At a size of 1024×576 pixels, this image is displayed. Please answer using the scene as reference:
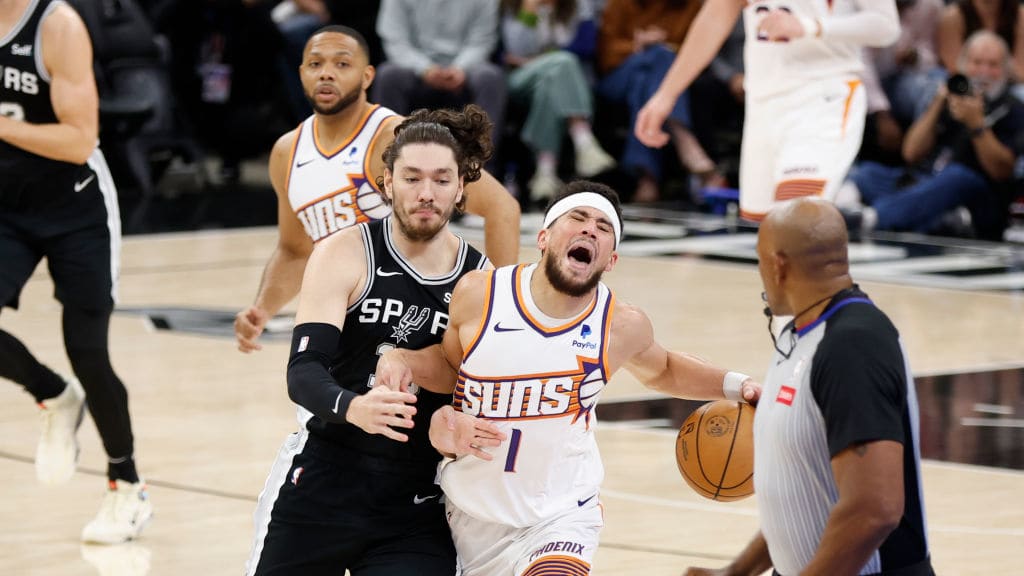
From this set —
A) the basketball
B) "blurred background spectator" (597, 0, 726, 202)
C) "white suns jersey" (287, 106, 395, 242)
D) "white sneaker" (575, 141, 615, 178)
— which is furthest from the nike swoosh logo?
"blurred background spectator" (597, 0, 726, 202)

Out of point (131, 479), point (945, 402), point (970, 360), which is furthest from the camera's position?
point (970, 360)

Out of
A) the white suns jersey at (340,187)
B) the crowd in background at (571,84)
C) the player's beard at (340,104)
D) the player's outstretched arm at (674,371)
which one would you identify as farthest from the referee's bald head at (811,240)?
the crowd in background at (571,84)

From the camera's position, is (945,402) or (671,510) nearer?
(671,510)

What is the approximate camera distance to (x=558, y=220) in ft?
13.5

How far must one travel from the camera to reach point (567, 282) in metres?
4.05

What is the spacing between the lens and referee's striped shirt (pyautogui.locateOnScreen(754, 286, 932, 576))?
9.96 ft

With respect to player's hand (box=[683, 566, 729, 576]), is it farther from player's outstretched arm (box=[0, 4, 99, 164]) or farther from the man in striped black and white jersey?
player's outstretched arm (box=[0, 4, 99, 164])

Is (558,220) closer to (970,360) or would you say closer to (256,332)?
(256,332)

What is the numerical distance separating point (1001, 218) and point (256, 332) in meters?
8.24

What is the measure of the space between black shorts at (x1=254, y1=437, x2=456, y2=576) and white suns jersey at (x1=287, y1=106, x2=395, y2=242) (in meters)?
1.15

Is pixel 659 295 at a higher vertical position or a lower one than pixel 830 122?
lower

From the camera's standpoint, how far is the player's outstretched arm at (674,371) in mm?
4312

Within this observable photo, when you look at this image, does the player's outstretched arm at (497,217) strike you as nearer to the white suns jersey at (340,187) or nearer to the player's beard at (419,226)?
the white suns jersey at (340,187)

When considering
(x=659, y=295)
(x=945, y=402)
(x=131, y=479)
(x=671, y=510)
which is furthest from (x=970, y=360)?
(x=131, y=479)
